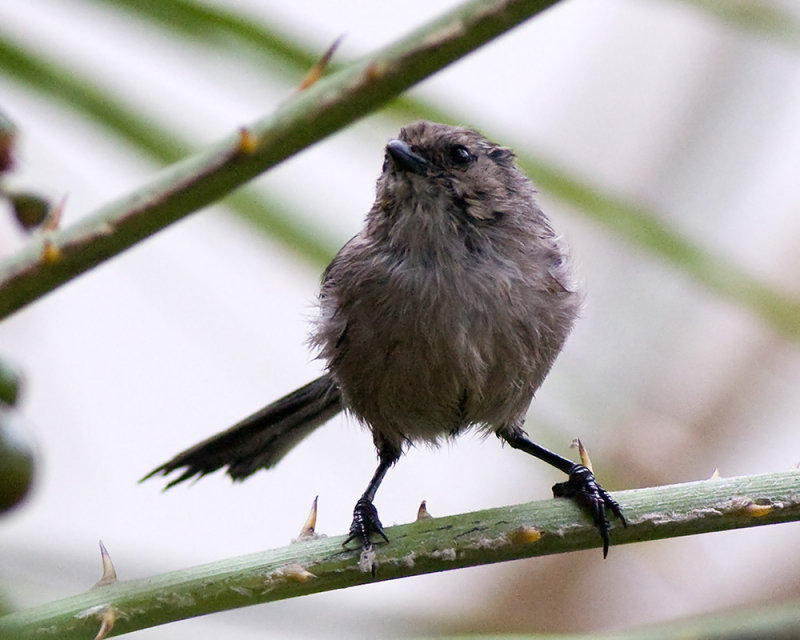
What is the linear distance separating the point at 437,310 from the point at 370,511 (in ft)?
1.68

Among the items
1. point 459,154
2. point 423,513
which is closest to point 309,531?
point 423,513

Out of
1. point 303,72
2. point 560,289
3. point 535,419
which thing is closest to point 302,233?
point 303,72

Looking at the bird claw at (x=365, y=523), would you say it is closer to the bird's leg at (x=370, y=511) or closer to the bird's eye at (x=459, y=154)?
the bird's leg at (x=370, y=511)

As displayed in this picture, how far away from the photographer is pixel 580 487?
222cm

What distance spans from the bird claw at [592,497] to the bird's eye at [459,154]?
81 centimetres

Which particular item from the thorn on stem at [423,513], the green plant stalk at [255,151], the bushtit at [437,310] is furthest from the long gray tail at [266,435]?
the green plant stalk at [255,151]

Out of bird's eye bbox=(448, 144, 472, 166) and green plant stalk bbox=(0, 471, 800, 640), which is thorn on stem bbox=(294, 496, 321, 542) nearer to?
green plant stalk bbox=(0, 471, 800, 640)

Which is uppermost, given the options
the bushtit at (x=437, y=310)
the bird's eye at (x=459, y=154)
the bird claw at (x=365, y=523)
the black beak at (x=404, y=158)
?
the bird's eye at (x=459, y=154)

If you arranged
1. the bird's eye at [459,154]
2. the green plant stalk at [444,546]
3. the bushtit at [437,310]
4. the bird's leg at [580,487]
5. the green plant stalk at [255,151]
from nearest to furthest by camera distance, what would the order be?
the green plant stalk at [255,151] < the green plant stalk at [444,546] < the bird's leg at [580,487] < the bushtit at [437,310] < the bird's eye at [459,154]

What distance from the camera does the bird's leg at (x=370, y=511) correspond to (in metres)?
1.93

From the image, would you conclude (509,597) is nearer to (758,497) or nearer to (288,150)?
(758,497)

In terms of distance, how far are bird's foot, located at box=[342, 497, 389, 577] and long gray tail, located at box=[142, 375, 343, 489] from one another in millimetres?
305

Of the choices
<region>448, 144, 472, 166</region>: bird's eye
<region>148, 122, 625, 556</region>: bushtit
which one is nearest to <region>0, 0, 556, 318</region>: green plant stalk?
<region>148, 122, 625, 556</region>: bushtit

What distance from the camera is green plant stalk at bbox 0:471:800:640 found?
1362mm
